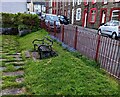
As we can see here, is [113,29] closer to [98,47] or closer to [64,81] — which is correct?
[98,47]

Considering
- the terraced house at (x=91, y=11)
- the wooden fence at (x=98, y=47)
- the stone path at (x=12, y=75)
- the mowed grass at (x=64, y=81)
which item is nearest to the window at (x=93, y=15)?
the terraced house at (x=91, y=11)

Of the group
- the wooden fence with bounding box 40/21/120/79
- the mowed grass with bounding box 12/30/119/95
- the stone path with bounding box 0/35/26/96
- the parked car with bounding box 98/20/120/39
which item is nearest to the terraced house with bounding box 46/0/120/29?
the parked car with bounding box 98/20/120/39

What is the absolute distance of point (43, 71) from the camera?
15.9ft

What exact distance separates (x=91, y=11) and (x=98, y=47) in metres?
18.3

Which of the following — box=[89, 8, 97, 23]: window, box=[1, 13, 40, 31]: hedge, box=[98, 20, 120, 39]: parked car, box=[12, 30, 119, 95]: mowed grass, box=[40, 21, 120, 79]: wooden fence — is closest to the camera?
box=[12, 30, 119, 95]: mowed grass

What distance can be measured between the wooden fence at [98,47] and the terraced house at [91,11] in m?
11.5

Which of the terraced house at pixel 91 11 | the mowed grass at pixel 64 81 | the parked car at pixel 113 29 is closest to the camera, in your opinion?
the mowed grass at pixel 64 81

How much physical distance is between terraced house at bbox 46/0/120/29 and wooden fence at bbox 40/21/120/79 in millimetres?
11507

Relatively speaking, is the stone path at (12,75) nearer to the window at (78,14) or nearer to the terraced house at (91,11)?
the terraced house at (91,11)

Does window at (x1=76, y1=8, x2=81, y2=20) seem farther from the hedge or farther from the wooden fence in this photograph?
the wooden fence

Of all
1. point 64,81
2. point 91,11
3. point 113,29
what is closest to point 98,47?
point 64,81

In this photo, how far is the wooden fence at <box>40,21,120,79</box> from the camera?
5.28m

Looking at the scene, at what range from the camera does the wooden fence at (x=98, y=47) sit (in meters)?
5.28

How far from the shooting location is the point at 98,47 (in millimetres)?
6309
